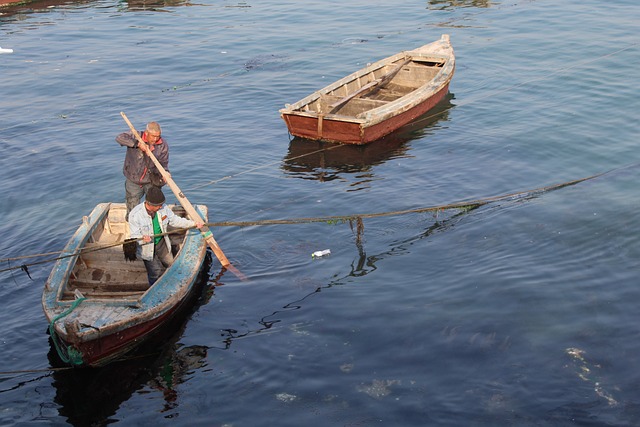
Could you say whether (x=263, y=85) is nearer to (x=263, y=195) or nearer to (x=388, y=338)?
(x=263, y=195)

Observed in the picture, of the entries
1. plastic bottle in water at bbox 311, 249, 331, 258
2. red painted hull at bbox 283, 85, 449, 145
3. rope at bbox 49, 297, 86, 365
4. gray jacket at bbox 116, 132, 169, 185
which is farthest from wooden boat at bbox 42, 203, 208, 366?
red painted hull at bbox 283, 85, 449, 145

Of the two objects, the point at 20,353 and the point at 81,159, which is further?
the point at 81,159

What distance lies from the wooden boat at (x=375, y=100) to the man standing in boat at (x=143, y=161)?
7389 millimetres

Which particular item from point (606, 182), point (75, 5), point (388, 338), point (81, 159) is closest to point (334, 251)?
point (388, 338)

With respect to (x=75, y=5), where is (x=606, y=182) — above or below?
below

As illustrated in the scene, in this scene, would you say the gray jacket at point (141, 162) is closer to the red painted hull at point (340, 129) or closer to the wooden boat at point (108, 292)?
the wooden boat at point (108, 292)

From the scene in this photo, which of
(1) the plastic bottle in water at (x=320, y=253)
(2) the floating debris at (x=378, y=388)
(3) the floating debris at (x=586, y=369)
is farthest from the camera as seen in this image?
(1) the plastic bottle in water at (x=320, y=253)

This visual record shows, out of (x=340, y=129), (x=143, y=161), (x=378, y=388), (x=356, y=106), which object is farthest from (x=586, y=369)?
(x=356, y=106)

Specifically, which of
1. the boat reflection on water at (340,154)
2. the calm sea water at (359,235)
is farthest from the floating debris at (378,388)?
the boat reflection on water at (340,154)

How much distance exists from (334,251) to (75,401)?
5.75 metres

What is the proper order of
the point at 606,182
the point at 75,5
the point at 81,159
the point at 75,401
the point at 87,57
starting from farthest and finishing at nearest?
the point at 75,5 → the point at 87,57 → the point at 81,159 → the point at 606,182 → the point at 75,401

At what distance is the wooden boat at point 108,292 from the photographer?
1023 centimetres

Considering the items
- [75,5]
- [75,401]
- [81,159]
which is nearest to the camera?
[75,401]

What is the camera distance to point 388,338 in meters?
11.3
